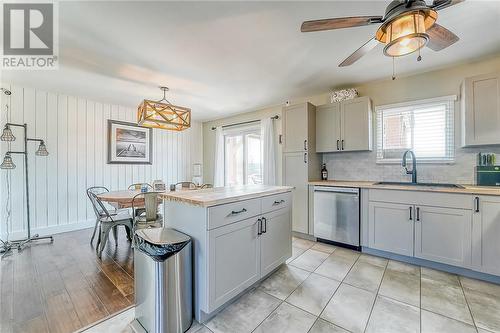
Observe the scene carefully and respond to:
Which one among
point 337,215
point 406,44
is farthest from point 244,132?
point 406,44

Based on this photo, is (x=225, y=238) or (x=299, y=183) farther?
(x=299, y=183)

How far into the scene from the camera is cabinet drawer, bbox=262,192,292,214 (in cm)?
210

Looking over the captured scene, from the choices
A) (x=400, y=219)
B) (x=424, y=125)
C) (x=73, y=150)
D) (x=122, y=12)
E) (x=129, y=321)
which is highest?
(x=122, y=12)

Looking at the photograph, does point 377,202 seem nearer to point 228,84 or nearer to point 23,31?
point 228,84

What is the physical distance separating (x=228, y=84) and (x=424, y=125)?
2952mm

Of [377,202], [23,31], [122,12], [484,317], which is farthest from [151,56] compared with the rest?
[484,317]

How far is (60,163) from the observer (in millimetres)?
3781

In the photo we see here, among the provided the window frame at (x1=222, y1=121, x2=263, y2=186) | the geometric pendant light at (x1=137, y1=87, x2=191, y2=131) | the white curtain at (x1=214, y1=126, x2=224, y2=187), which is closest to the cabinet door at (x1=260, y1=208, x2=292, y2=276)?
the geometric pendant light at (x1=137, y1=87, x2=191, y2=131)

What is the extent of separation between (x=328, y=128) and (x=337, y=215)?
1.43m

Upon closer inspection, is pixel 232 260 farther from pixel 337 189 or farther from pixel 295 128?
pixel 295 128

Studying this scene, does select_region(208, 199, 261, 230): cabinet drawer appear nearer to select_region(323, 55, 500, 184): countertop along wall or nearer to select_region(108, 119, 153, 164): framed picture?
select_region(323, 55, 500, 184): countertop along wall

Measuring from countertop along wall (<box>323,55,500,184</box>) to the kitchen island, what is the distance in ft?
6.53

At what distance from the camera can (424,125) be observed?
2.95 metres

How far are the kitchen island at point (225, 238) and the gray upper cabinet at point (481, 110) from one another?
2.46m
